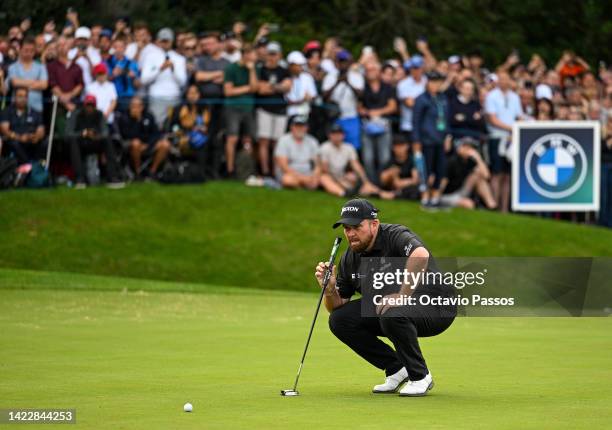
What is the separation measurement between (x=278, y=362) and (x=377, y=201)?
1285 centimetres

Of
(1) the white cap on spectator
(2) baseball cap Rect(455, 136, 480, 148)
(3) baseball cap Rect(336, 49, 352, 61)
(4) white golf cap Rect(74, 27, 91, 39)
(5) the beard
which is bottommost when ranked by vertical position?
(2) baseball cap Rect(455, 136, 480, 148)

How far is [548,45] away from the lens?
128 feet

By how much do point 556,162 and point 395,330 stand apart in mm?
15661

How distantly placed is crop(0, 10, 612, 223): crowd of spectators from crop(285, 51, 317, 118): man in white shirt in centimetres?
2

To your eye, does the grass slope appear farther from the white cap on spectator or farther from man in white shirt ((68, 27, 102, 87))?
the white cap on spectator

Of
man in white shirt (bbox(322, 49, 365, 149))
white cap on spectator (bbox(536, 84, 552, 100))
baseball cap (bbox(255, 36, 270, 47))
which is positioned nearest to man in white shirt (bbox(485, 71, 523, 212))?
white cap on spectator (bbox(536, 84, 552, 100))

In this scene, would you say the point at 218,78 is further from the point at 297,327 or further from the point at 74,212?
the point at 297,327

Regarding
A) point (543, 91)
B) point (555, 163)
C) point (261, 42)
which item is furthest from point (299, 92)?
point (543, 91)

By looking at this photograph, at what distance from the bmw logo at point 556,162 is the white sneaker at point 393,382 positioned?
1513 centimetres

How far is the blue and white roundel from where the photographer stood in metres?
25.7

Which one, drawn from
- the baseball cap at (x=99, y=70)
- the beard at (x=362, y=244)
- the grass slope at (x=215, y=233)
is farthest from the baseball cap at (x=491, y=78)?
the beard at (x=362, y=244)

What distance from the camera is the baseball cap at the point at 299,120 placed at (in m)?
24.7

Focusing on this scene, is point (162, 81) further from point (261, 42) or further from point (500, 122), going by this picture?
point (500, 122)

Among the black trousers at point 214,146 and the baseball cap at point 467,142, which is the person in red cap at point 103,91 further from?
the baseball cap at point 467,142
